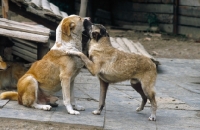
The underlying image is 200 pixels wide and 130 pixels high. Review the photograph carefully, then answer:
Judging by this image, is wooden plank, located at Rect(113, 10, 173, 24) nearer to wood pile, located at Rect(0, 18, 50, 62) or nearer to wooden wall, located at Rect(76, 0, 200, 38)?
wooden wall, located at Rect(76, 0, 200, 38)

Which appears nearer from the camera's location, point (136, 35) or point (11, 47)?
point (11, 47)

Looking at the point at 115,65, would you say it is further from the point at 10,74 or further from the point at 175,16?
the point at 175,16

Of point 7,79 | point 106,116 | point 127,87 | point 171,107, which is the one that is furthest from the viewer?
point 127,87

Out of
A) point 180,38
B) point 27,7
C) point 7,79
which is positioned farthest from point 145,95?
point 180,38

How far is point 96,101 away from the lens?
7.98 m

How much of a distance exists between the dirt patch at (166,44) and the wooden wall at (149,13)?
449 millimetres

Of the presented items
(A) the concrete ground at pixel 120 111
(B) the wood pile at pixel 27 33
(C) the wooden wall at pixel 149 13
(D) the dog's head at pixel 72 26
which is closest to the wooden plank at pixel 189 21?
(C) the wooden wall at pixel 149 13

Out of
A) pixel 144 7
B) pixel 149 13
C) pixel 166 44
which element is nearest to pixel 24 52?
pixel 166 44

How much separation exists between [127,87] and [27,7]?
7.52 ft

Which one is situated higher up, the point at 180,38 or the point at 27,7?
the point at 27,7

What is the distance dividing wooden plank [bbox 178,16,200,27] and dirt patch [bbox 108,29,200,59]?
49 cm

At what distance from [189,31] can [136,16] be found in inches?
83.5

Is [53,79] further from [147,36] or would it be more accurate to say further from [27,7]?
[147,36]

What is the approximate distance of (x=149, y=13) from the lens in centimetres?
1738
